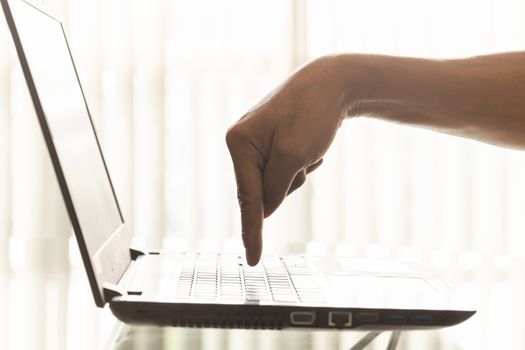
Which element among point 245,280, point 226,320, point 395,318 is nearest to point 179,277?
point 245,280

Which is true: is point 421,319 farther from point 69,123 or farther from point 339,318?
point 69,123

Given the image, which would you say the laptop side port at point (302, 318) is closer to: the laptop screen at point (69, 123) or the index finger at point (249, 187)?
the index finger at point (249, 187)

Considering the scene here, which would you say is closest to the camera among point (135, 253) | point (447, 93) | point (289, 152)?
point (289, 152)

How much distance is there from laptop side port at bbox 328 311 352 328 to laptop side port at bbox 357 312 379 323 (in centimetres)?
1

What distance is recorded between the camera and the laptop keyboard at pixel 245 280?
29.3 inches

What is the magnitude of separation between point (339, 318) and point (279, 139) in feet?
0.65

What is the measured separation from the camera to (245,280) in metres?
0.87

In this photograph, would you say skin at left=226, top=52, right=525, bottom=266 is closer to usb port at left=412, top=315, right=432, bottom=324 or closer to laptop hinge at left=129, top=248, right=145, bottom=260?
usb port at left=412, top=315, right=432, bottom=324

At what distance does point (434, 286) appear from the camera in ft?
2.88

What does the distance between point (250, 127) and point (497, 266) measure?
5.38 ft

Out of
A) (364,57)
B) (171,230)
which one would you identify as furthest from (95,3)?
(364,57)

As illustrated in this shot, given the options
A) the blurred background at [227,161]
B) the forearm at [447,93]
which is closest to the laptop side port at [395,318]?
the forearm at [447,93]

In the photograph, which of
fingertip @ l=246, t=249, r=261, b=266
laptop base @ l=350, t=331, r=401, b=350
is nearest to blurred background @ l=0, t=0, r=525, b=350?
laptop base @ l=350, t=331, r=401, b=350

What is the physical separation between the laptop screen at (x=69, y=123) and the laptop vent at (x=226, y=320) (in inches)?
4.8
